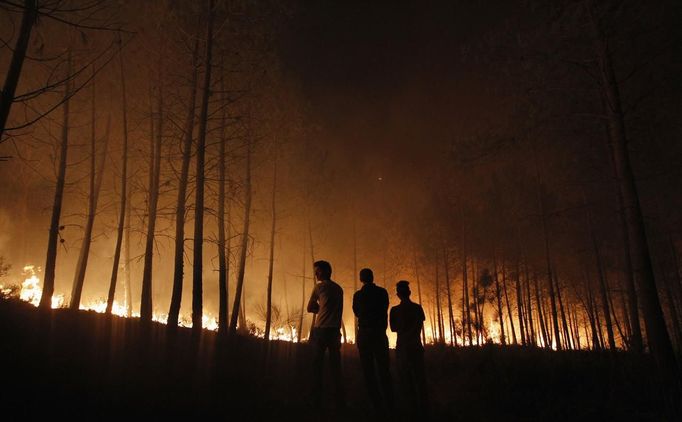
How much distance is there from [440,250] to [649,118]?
63.2 ft

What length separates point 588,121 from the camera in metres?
12.4

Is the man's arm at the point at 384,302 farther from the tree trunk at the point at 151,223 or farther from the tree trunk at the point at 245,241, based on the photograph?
the tree trunk at the point at 245,241

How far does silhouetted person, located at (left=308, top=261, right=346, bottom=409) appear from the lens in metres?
5.84

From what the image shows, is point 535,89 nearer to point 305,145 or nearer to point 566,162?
point 566,162

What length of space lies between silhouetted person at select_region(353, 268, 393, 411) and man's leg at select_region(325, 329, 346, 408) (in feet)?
1.11

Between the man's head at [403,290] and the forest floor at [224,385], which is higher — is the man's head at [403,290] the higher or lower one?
the higher one

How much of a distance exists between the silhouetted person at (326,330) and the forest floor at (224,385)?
1.23 ft

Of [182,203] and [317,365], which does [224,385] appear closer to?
[317,365]

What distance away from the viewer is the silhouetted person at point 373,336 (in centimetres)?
595

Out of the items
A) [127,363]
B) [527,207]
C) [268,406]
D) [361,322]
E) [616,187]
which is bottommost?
[268,406]

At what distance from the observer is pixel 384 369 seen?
6043 mm

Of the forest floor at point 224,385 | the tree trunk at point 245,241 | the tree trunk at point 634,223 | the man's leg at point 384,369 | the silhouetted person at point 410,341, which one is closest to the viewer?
the forest floor at point 224,385

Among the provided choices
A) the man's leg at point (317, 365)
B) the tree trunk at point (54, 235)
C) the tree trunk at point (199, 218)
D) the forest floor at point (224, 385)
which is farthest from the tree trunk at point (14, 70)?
the tree trunk at point (54, 235)

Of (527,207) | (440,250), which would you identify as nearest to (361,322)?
(527,207)
